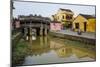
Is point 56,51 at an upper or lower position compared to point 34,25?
lower

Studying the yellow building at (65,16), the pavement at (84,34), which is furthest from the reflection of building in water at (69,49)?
the yellow building at (65,16)

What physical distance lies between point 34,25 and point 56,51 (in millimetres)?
431

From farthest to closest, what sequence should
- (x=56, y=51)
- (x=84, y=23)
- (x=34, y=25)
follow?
(x=84, y=23)
(x=56, y=51)
(x=34, y=25)

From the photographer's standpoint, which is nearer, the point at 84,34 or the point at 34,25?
the point at 34,25

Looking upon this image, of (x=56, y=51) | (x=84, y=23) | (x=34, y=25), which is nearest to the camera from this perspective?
(x=34, y=25)

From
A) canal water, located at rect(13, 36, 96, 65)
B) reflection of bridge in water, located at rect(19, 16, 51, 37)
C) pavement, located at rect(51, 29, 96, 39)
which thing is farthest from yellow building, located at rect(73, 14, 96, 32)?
reflection of bridge in water, located at rect(19, 16, 51, 37)

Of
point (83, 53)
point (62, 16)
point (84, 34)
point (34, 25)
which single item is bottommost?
point (83, 53)

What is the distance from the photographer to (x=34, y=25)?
7.43 feet

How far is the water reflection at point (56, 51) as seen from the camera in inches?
89.4

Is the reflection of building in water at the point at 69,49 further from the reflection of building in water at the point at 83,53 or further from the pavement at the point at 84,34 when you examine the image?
the pavement at the point at 84,34

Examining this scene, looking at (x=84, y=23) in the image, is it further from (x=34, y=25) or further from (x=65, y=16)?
(x=34, y=25)

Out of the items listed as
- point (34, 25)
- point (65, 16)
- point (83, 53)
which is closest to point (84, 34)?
point (83, 53)

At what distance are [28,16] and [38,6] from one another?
175 mm

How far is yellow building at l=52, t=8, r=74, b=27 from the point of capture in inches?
93.9
